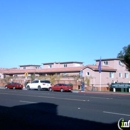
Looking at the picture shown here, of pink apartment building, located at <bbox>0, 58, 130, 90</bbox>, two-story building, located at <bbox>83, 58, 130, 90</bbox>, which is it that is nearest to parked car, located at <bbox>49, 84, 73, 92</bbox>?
pink apartment building, located at <bbox>0, 58, 130, 90</bbox>

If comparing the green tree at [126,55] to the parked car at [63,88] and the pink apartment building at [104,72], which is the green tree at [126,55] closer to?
the pink apartment building at [104,72]

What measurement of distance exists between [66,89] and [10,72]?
37154 millimetres

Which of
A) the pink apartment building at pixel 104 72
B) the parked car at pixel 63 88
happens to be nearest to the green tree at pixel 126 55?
the pink apartment building at pixel 104 72

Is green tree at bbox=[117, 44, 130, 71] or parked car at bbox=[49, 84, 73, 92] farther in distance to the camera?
green tree at bbox=[117, 44, 130, 71]

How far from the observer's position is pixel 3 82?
7006 cm

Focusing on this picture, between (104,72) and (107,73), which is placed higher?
(104,72)

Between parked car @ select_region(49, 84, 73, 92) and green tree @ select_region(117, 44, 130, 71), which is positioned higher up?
green tree @ select_region(117, 44, 130, 71)

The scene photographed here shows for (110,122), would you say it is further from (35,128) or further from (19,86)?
(19,86)

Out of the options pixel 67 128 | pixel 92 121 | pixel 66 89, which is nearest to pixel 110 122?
pixel 92 121

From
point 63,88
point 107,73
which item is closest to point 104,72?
point 107,73

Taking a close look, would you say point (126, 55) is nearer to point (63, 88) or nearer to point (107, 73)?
point (107, 73)

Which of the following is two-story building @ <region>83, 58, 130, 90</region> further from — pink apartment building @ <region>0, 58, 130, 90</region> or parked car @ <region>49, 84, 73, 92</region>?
parked car @ <region>49, 84, 73, 92</region>

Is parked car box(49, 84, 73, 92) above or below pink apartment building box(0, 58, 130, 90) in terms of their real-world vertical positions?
below

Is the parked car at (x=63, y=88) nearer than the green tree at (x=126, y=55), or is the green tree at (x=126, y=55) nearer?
the parked car at (x=63, y=88)
